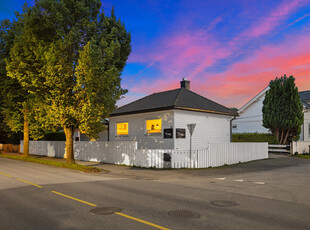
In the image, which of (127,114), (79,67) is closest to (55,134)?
(127,114)

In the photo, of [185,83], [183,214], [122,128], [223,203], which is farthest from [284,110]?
[183,214]

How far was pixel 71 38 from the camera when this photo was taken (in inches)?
673

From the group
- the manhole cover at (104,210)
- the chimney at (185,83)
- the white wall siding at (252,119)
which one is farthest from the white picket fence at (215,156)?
the white wall siding at (252,119)

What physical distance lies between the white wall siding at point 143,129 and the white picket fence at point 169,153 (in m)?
2.56

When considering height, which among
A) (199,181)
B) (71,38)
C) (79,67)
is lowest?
(199,181)

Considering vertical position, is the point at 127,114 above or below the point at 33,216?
above

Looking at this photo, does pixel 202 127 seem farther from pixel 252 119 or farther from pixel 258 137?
pixel 252 119

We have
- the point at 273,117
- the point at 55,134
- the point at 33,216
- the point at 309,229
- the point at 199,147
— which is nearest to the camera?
the point at 309,229

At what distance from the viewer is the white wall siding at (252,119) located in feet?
122

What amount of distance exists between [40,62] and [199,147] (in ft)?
43.5

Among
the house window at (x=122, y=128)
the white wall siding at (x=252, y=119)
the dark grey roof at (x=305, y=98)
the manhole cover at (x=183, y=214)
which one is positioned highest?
the dark grey roof at (x=305, y=98)

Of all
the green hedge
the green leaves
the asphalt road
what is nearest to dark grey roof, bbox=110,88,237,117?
the green leaves

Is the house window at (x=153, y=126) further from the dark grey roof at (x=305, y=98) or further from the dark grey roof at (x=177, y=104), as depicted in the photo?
the dark grey roof at (x=305, y=98)

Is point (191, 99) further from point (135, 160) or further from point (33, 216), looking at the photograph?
point (33, 216)
